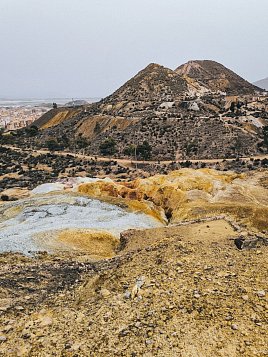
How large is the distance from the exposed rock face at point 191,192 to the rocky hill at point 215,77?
317 ft

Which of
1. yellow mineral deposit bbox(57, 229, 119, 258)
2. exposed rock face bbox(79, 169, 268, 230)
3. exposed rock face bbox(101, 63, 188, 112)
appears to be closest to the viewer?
yellow mineral deposit bbox(57, 229, 119, 258)

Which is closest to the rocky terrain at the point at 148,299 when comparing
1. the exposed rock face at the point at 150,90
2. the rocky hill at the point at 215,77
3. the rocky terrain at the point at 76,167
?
the rocky terrain at the point at 76,167

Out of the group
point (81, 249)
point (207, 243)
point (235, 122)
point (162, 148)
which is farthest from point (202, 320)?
point (235, 122)

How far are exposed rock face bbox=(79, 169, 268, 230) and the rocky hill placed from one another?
96.8 metres

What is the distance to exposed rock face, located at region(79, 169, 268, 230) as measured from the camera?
29361 mm

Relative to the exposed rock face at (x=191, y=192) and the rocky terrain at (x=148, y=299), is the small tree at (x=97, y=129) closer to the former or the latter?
the exposed rock face at (x=191, y=192)

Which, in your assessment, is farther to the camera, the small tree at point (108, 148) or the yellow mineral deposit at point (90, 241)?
the small tree at point (108, 148)

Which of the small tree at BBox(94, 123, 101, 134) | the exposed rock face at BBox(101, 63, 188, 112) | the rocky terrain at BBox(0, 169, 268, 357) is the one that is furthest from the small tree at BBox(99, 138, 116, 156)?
the rocky terrain at BBox(0, 169, 268, 357)

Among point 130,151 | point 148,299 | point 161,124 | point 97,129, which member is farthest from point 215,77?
point 148,299

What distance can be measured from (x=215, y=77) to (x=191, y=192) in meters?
121

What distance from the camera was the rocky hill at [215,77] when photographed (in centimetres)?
13812

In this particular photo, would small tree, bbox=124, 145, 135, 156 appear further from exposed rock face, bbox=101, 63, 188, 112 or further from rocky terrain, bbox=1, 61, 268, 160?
exposed rock face, bbox=101, 63, 188, 112

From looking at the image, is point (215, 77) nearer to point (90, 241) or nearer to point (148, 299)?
point (90, 241)

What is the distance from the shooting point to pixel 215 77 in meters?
146
